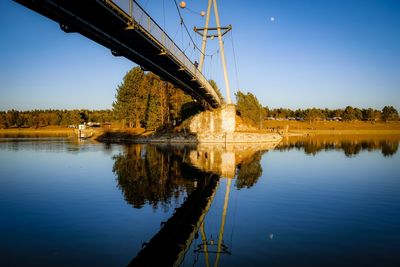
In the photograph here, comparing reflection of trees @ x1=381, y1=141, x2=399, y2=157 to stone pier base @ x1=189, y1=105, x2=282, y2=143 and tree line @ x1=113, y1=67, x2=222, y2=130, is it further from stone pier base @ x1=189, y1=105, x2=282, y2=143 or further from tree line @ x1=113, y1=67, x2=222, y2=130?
tree line @ x1=113, y1=67, x2=222, y2=130

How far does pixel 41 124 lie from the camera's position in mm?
193625

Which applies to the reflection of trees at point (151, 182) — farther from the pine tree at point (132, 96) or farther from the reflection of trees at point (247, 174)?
the pine tree at point (132, 96)

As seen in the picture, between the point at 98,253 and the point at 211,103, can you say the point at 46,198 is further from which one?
the point at 211,103

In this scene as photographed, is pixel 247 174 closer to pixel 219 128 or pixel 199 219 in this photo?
pixel 199 219

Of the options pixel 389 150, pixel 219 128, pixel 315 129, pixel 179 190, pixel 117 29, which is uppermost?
pixel 117 29

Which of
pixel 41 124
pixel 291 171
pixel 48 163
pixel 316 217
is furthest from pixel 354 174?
pixel 41 124

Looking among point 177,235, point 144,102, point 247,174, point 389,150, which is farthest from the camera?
point 144,102

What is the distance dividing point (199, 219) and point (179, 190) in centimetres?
644

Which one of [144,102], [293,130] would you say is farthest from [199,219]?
[293,130]

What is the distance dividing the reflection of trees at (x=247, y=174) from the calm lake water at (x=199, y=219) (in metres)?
0.16

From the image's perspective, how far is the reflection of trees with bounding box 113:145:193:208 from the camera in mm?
20016

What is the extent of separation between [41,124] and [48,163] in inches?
6770

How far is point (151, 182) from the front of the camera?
996 inches

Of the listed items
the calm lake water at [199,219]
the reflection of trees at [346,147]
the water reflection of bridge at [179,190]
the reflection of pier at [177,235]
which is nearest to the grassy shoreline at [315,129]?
the reflection of trees at [346,147]
